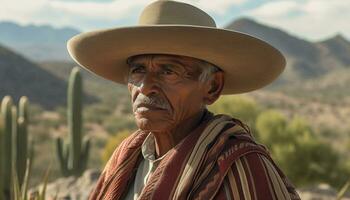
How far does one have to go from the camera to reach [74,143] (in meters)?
14.2

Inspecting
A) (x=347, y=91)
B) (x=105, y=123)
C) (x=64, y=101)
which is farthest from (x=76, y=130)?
(x=347, y=91)

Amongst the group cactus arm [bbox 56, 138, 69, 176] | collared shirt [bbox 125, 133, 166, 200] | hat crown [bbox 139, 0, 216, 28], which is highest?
hat crown [bbox 139, 0, 216, 28]

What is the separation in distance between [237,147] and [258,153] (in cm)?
9

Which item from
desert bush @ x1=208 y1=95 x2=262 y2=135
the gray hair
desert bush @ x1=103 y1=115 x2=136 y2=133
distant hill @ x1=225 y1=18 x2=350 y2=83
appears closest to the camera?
the gray hair

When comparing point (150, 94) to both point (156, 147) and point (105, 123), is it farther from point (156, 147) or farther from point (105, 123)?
point (105, 123)

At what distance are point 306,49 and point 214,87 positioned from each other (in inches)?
5050

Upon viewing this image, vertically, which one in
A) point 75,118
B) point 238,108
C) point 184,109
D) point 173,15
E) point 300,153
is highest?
point 173,15

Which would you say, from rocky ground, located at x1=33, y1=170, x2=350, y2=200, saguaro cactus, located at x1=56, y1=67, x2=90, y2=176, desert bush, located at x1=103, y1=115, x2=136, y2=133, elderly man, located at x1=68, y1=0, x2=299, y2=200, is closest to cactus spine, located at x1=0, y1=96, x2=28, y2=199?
rocky ground, located at x1=33, y1=170, x2=350, y2=200

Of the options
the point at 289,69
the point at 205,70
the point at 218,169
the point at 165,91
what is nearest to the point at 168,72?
the point at 165,91

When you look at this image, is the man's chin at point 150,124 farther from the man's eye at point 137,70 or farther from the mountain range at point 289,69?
the mountain range at point 289,69

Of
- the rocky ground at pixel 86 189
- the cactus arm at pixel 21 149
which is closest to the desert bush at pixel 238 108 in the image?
the rocky ground at pixel 86 189

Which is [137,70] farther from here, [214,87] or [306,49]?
[306,49]

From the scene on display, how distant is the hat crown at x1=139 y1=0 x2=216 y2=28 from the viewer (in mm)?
2936

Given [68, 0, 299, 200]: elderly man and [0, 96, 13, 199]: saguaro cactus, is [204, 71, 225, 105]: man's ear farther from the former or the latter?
[0, 96, 13, 199]: saguaro cactus
